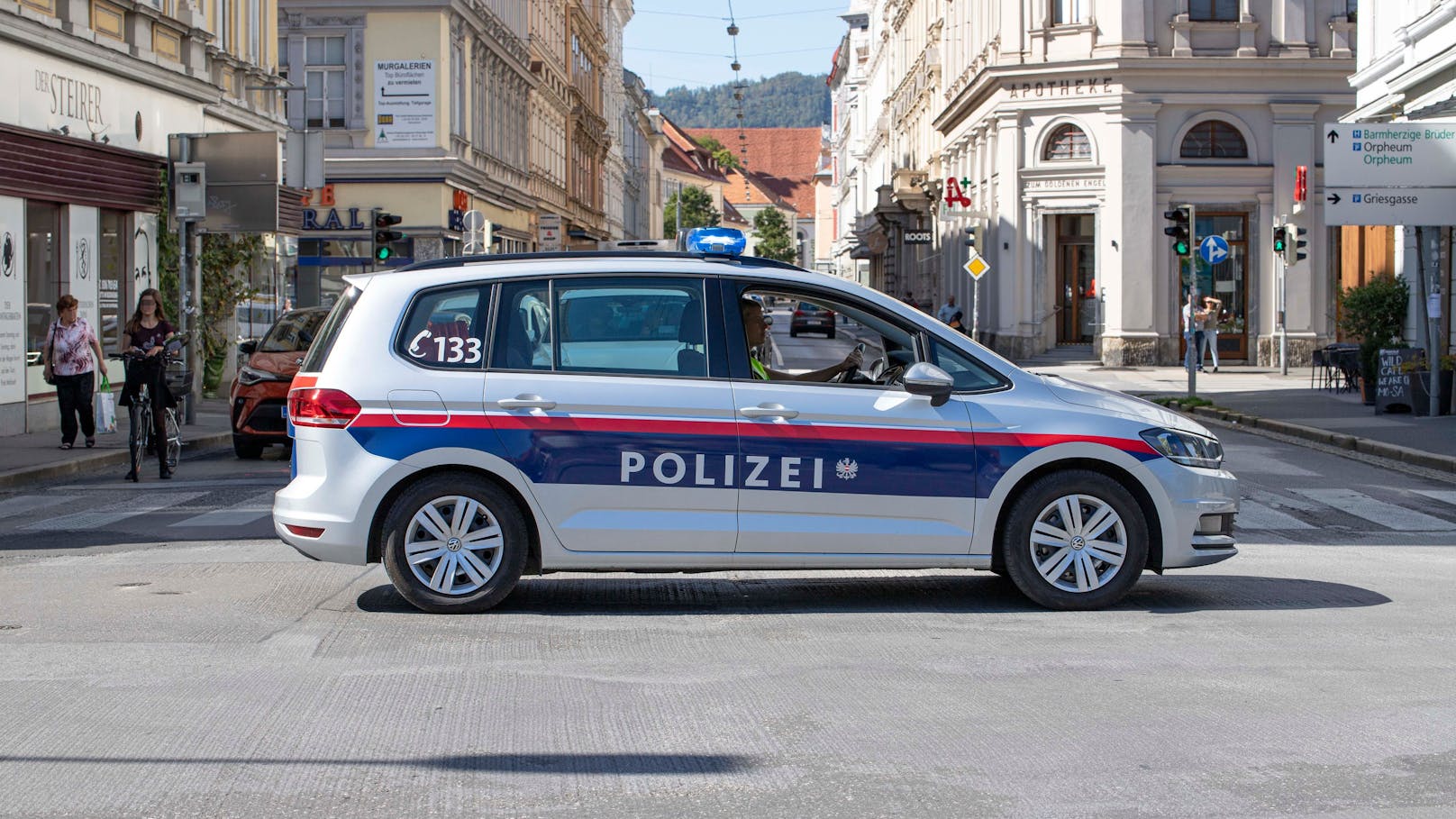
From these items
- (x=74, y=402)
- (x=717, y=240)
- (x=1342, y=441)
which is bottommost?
(x=1342, y=441)

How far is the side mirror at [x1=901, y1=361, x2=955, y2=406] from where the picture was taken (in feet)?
24.7

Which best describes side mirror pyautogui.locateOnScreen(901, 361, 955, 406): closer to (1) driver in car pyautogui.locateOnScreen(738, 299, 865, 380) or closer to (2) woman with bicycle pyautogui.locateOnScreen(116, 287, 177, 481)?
(1) driver in car pyautogui.locateOnScreen(738, 299, 865, 380)

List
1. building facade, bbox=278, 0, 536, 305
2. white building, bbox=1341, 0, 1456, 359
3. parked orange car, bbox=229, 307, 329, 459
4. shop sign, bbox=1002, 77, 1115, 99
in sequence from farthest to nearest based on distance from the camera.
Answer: shop sign, bbox=1002, 77, 1115, 99 < building facade, bbox=278, 0, 536, 305 < white building, bbox=1341, 0, 1456, 359 < parked orange car, bbox=229, 307, 329, 459

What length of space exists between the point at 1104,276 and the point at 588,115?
37.6m

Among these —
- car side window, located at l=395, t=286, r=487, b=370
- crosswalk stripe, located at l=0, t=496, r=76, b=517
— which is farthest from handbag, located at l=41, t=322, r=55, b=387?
car side window, located at l=395, t=286, r=487, b=370

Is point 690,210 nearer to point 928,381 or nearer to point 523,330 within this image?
point 523,330

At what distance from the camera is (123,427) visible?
21359 mm

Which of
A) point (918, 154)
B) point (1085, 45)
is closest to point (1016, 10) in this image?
point (1085, 45)

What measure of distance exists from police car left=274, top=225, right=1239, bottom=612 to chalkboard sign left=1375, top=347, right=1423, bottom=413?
1625cm

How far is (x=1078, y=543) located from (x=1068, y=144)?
3429 cm

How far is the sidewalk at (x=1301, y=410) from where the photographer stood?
59.8ft

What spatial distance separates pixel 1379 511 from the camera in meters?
13.1

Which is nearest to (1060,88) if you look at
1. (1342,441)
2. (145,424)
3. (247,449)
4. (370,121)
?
(370,121)

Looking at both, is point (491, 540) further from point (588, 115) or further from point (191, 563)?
point (588, 115)
